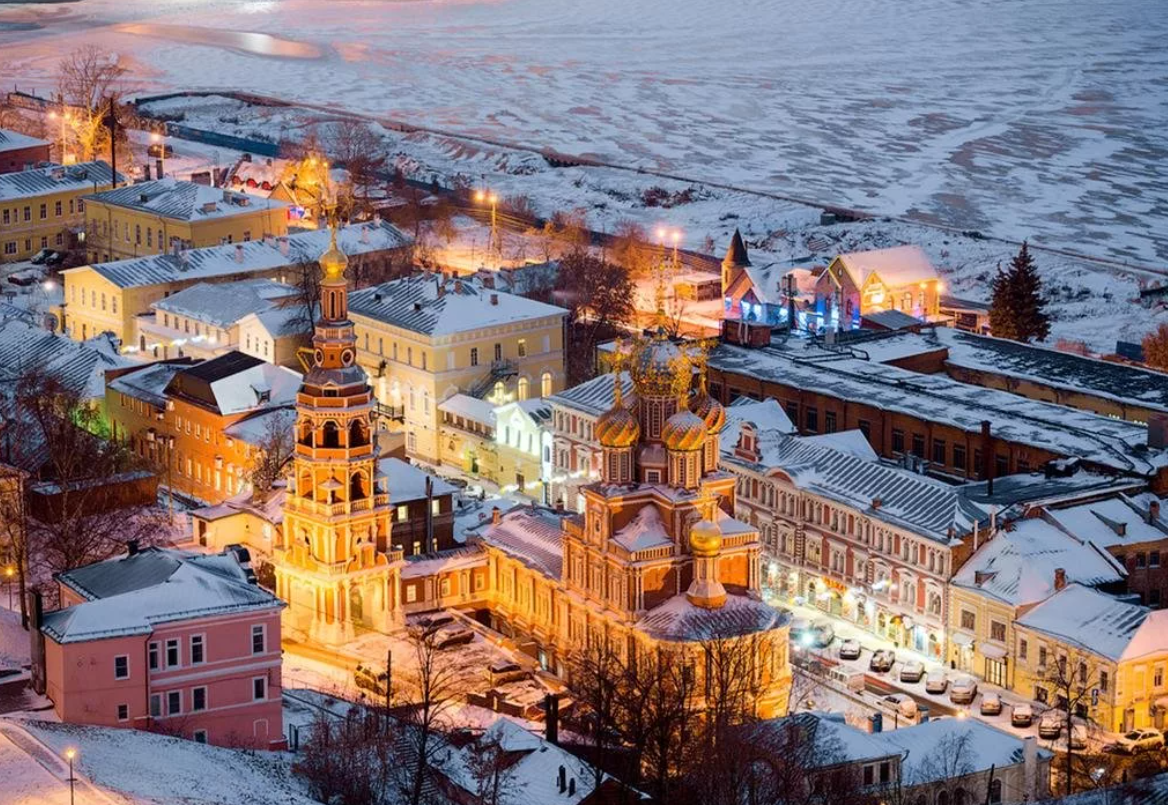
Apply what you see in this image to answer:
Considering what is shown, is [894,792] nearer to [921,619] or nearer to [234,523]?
[921,619]

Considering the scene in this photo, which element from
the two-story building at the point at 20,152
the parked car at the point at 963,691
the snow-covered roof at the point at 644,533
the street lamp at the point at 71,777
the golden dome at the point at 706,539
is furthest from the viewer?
the two-story building at the point at 20,152

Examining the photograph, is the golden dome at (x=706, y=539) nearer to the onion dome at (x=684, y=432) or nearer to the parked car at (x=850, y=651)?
the onion dome at (x=684, y=432)

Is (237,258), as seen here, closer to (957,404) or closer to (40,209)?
(40,209)

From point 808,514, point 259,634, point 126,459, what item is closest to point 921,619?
point 808,514

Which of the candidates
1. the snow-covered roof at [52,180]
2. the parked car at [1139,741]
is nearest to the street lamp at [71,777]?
the parked car at [1139,741]

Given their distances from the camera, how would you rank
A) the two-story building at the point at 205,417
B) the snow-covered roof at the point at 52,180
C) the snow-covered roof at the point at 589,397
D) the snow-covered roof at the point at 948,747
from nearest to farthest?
1. the snow-covered roof at the point at 948,747
2. the two-story building at the point at 205,417
3. the snow-covered roof at the point at 589,397
4. the snow-covered roof at the point at 52,180

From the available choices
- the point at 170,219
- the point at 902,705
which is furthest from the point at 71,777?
the point at 170,219
